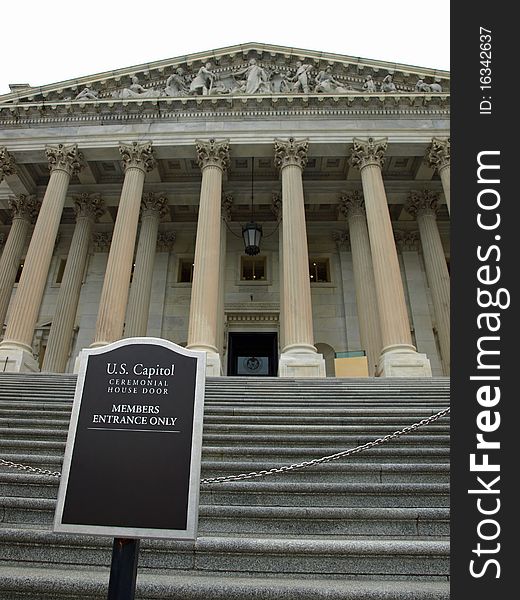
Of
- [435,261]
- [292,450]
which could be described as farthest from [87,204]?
[292,450]

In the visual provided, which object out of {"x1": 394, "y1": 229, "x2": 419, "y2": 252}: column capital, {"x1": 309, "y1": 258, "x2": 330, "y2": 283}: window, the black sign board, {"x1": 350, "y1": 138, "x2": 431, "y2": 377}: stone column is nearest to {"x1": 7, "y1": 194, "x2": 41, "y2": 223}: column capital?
{"x1": 309, "y1": 258, "x2": 330, "y2": 283}: window

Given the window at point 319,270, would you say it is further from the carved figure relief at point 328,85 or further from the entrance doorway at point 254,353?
the carved figure relief at point 328,85

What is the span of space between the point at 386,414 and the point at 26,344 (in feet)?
Result: 44.0

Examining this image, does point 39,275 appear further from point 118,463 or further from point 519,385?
point 519,385

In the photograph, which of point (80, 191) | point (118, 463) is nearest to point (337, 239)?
point (80, 191)

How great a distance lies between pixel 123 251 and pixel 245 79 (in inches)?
452

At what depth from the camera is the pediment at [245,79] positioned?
71.2ft

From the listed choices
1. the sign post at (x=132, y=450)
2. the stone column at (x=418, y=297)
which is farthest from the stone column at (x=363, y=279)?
the sign post at (x=132, y=450)

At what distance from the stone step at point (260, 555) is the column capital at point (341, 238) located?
71.9 feet

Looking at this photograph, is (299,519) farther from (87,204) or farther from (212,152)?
(87,204)

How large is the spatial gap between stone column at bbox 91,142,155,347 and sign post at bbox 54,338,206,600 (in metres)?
12.9

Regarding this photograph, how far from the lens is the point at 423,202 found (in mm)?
23156

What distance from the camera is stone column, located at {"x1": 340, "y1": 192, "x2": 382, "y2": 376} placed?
19453 mm

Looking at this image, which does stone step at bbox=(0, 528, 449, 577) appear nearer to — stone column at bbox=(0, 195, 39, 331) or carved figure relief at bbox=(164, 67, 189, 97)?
stone column at bbox=(0, 195, 39, 331)
